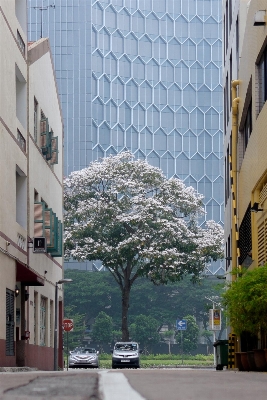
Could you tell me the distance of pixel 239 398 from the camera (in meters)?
8.62

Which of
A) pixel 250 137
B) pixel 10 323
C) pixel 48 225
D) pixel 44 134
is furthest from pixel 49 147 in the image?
pixel 250 137

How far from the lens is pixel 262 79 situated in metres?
28.0

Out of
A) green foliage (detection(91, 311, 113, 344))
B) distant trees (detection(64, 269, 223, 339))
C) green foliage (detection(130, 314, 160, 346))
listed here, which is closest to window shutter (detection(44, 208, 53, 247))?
distant trees (detection(64, 269, 223, 339))

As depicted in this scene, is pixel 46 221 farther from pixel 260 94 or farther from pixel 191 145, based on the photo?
pixel 191 145

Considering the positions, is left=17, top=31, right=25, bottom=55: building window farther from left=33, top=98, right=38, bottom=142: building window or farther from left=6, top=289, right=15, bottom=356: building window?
left=6, top=289, right=15, bottom=356: building window

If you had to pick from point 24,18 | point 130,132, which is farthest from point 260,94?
point 130,132

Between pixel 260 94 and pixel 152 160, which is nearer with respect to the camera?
pixel 260 94

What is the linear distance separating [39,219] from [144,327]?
2786 inches

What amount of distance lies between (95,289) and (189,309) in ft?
37.4

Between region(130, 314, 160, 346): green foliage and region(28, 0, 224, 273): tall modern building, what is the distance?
3862 centimetres

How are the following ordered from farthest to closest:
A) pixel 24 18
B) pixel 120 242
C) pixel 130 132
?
pixel 130 132 → pixel 120 242 → pixel 24 18

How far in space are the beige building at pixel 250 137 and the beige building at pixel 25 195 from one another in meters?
7.83

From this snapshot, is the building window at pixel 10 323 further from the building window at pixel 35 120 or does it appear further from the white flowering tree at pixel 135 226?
the white flowering tree at pixel 135 226

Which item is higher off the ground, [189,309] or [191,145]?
[191,145]
